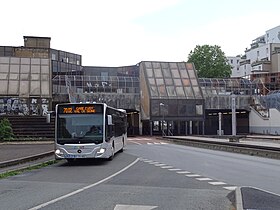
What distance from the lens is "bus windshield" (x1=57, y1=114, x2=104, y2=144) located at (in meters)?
20.3

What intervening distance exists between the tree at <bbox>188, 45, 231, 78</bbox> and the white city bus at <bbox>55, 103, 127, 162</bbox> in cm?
8206

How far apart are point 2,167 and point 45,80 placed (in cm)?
4385

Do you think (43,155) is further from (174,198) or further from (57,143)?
(174,198)

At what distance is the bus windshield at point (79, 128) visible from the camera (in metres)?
20.3

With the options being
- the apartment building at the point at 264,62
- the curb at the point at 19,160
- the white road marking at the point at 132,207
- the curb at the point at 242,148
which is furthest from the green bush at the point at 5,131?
the apartment building at the point at 264,62

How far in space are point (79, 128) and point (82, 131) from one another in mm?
211

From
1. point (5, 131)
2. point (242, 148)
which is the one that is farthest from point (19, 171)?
point (5, 131)

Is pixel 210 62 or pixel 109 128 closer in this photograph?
pixel 109 128

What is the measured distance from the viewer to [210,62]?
101938 millimetres

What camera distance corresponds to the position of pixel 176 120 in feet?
214

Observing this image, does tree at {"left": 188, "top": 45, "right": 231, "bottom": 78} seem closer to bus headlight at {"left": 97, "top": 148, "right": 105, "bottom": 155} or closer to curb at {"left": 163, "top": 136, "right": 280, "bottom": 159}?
curb at {"left": 163, "top": 136, "right": 280, "bottom": 159}

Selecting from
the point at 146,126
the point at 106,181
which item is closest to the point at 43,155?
the point at 106,181

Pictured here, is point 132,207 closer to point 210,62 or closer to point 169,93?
point 169,93

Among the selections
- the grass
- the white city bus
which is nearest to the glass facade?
the white city bus
